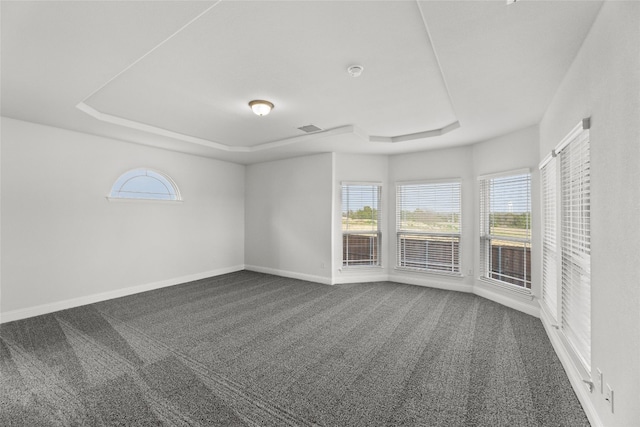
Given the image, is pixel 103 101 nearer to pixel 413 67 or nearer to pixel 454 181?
pixel 413 67

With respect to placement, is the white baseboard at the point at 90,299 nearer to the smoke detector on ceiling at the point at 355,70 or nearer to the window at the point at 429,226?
the window at the point at 429,226

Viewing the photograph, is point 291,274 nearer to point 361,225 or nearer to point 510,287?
point 361,225

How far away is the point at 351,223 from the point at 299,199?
1212mm

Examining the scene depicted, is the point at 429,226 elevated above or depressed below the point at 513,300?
above

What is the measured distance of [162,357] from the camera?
2732 mm

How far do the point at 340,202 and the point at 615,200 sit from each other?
4314 mm

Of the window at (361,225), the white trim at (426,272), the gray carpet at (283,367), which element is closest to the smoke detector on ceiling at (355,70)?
the gray carpet at (283,367)

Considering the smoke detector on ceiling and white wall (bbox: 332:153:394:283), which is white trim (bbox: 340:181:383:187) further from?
the smoke detector on ceiling

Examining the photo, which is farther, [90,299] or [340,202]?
[340,202]

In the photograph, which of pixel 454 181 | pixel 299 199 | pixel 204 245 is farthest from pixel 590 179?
pixel 204 245

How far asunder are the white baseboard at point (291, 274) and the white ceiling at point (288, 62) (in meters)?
2.94

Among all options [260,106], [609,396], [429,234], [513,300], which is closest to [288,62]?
[260,106]

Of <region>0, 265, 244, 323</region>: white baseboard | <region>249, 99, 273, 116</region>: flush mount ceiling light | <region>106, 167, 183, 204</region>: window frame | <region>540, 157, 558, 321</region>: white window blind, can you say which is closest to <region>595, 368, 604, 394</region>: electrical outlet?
<region>540, 157, 558, 321</region>: white window blind

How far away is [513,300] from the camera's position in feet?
13.5
